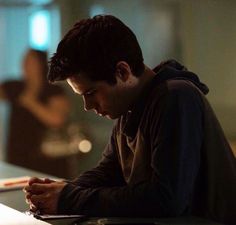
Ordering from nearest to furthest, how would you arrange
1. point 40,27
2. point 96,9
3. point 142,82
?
point 142,82
point 96,9
point 40,27

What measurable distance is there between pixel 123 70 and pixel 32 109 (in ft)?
8.15

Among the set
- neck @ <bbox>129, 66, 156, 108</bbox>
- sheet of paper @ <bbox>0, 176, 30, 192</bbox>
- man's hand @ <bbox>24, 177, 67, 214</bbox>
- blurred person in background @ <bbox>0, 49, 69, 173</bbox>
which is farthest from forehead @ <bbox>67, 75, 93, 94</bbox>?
blurred person in background @ <bbox>0, 49, 69, 173</bbox>

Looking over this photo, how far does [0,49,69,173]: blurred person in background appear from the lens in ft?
12.1

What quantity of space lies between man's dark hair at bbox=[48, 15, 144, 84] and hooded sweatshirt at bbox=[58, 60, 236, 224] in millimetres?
116

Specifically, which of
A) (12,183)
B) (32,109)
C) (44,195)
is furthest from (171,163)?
(32,109)

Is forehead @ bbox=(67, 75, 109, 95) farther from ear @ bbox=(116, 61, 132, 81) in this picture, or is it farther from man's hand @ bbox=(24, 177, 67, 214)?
man's hand @ bbox=(24, 177, 67, 214)

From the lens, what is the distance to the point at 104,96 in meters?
1.34

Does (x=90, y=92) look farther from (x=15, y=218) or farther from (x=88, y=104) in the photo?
(x=15, y=218)

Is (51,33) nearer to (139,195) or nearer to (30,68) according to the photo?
(30,68)

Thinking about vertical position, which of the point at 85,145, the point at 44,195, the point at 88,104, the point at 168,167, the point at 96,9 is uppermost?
the point at 96,9

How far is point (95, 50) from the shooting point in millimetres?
1265

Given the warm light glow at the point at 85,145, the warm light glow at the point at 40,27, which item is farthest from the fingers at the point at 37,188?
the warm light glow at the point at 40,27

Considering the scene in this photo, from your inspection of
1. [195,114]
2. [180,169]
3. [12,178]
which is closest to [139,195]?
[180,169]

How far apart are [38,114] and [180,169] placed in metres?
2.56
